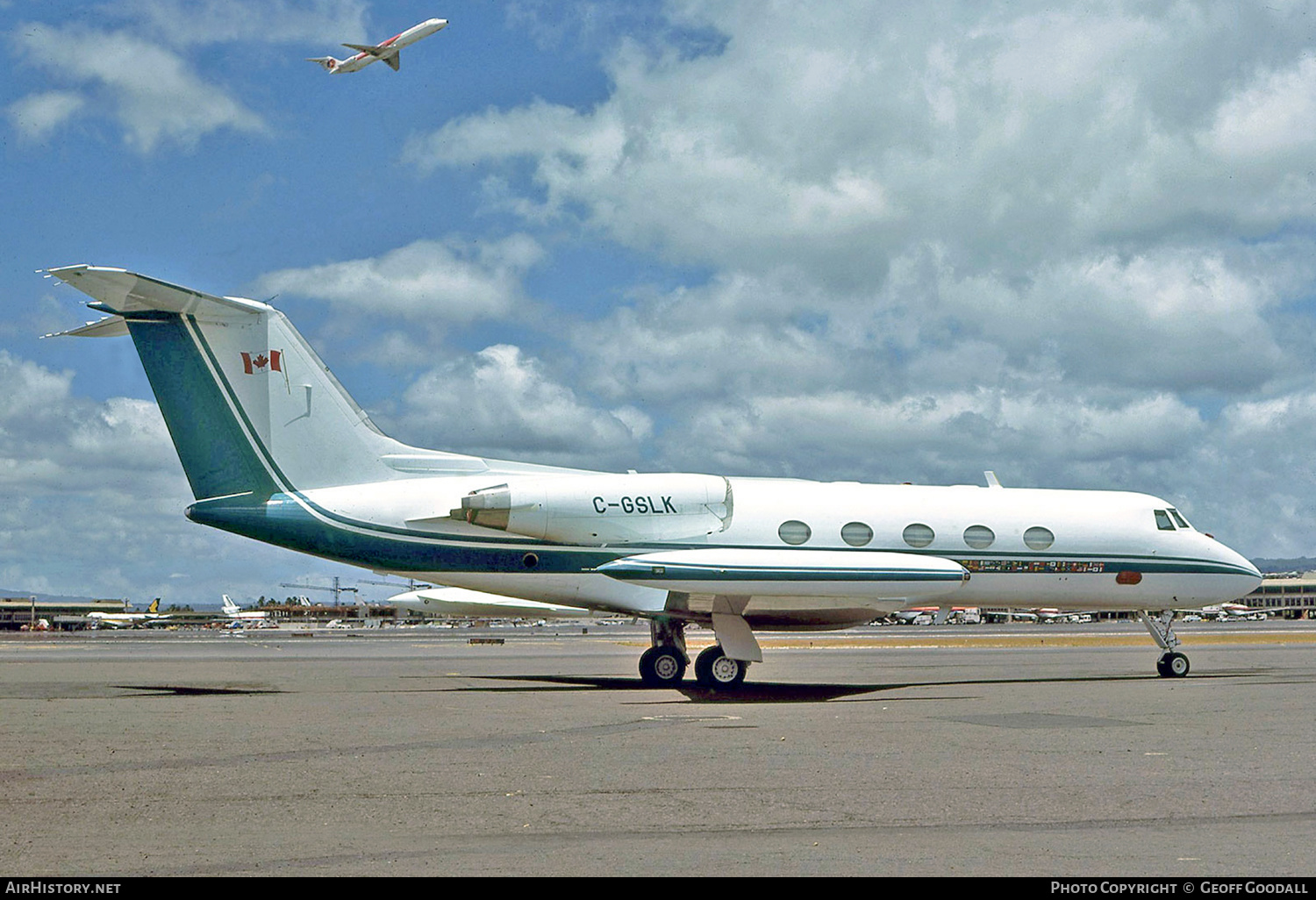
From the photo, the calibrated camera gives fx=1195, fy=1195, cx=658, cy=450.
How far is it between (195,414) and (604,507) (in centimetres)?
724

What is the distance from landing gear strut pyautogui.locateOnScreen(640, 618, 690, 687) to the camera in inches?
869

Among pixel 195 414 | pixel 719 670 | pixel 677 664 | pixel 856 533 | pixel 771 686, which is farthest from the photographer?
pixel 771 686

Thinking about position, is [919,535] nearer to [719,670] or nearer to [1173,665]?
[719,670]

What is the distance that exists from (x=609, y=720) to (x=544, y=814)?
24.0ft

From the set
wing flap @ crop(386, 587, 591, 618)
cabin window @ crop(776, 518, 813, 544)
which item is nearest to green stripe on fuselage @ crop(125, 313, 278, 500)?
cabin window @ crop(776, 518, 813, 544)

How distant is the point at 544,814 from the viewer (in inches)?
338

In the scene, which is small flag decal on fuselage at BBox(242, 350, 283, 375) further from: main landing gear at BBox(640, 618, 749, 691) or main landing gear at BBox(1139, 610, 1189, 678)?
main landing gear at BBox(1139, 610, 1189, 678)

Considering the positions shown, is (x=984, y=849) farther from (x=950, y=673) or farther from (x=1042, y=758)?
(x=950, y=673)

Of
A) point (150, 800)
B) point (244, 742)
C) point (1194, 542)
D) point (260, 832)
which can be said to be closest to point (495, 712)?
point (244, 742)

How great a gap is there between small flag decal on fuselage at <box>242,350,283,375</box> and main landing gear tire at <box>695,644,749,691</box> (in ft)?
29.8

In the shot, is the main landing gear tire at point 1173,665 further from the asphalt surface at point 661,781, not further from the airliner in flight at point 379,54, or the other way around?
the airliner in flight at point 379,54

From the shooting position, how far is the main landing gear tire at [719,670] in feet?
70.7

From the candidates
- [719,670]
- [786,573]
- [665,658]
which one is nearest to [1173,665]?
[786,573]

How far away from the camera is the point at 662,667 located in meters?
22.1
